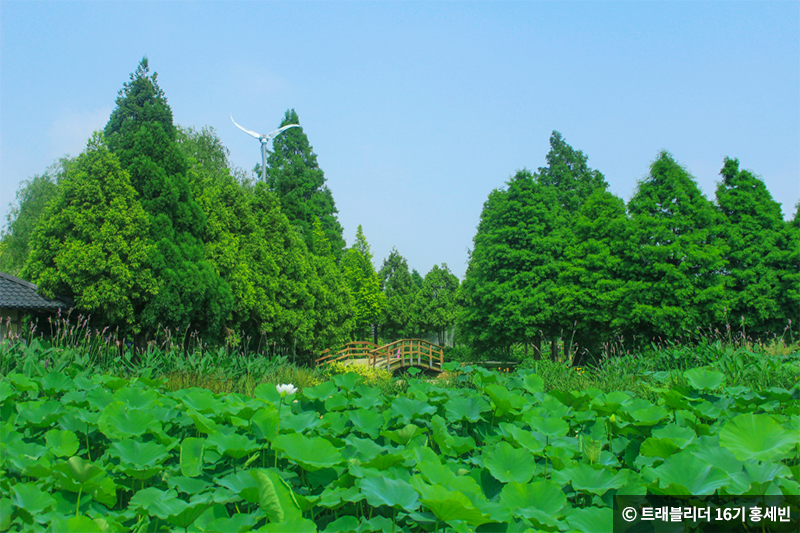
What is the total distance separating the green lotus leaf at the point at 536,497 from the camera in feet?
4.99

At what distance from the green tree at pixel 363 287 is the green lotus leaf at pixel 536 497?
2666 cm

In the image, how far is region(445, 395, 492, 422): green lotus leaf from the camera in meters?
2.41

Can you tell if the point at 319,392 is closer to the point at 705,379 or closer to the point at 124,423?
the point at 124,423

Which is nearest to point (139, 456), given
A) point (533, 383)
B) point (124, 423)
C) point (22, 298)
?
point (124, 423)

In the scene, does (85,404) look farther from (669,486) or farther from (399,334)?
(399,334)

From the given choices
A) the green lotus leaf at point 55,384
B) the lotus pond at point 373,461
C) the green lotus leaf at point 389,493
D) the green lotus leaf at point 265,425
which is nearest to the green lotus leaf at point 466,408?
the lotus pond at point 373,461

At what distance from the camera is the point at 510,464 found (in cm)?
177

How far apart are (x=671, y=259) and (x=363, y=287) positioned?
1802 centimetres

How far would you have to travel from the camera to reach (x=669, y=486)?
4.76ft

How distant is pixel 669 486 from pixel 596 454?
498 millimetres

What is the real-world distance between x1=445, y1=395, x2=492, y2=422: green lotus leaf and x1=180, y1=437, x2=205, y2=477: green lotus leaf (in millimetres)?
1110

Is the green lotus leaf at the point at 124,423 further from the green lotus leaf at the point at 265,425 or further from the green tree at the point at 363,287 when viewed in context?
the green tree at the point at 363,287

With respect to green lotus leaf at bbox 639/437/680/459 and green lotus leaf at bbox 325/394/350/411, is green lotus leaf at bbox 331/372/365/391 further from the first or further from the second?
green lotus leaf at bbox 639/437/680/459

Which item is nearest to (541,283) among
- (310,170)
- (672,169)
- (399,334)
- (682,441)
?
(672,169)
